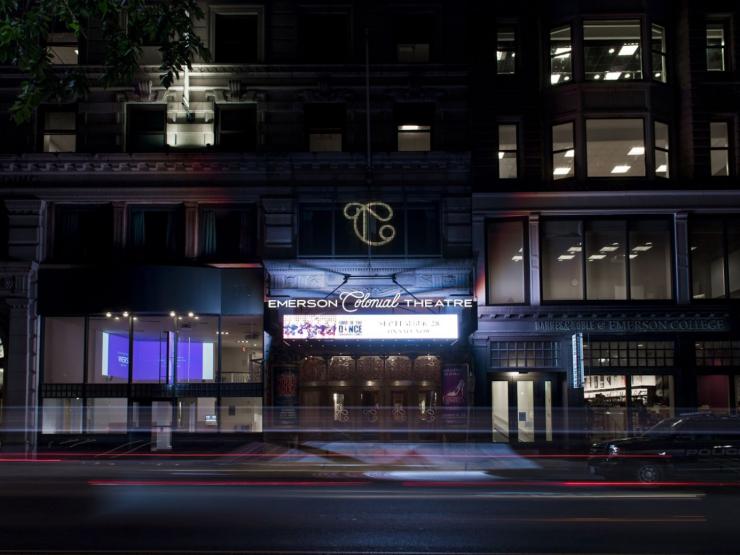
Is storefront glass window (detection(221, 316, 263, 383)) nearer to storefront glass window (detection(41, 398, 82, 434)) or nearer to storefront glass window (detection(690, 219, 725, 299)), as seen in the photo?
storefront glass window (detection(41, 398, 82, 434))

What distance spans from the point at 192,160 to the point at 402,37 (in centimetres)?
835

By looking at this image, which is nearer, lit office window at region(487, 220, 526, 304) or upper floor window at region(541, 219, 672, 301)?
upper floor window at region(541, 219, 672, 301)

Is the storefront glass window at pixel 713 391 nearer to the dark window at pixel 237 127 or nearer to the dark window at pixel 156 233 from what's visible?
the dark window at pixel 237 127

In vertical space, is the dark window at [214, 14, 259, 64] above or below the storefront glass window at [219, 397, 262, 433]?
above

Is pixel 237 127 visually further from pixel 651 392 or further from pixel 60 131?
pixel 651 392

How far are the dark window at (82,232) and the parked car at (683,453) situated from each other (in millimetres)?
17613

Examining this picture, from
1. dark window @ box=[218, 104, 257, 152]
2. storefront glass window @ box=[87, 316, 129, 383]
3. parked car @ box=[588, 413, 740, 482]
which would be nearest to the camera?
parked car @ box=[588, 413, 740, 482]

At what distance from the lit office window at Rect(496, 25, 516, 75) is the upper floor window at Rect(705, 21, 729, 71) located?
6.50 meters

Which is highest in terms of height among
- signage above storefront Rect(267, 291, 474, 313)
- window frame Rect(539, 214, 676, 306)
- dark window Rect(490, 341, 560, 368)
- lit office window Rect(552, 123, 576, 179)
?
lit office window Rect(552, 123, 576, 179)

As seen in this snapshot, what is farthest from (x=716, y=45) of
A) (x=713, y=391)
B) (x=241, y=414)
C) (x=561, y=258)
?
(x=241, y=414)

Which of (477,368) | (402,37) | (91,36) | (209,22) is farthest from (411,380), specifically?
(91,36)

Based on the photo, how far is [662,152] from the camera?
99.3ft

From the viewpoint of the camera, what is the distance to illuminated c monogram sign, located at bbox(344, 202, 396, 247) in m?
29.3

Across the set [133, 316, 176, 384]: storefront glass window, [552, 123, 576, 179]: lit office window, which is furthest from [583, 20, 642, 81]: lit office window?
[133, 316, 176, 384]: storefront glass window
